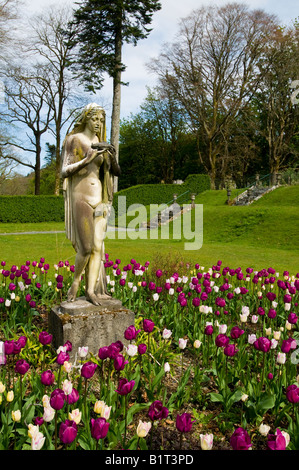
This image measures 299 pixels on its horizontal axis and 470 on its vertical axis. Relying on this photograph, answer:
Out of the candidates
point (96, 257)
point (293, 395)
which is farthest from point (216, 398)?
point (96, 257)

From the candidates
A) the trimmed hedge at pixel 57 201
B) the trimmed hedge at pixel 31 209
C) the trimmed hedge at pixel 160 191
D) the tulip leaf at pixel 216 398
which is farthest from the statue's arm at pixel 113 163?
the trimmed hedge at pixel 160 191

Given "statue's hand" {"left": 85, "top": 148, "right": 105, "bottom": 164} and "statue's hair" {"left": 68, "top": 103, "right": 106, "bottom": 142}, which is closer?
"statue's hand" {"left": 85, "top": 148, "right": 105, "bottom": 164}

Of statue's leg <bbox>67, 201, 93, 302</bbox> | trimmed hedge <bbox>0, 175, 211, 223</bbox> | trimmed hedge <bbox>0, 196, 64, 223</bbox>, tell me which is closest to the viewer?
statue's leg <bbox>67, 201, 93, 302</bbox>

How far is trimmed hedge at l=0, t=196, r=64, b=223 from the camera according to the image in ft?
87.9

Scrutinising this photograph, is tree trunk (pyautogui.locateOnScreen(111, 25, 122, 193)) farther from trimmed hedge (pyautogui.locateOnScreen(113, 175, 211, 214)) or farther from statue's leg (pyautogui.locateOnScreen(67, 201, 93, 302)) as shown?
statue's leg (pyautogui.locateOnScreen(67, 201, 93, 302))

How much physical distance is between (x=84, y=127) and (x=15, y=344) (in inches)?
101

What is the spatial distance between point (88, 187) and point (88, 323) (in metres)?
1.48

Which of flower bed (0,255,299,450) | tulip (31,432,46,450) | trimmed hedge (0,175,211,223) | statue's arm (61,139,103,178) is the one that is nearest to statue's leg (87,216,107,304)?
Answer: statue's arm (61,139,103,178)

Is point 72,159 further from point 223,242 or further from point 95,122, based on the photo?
point 223,242

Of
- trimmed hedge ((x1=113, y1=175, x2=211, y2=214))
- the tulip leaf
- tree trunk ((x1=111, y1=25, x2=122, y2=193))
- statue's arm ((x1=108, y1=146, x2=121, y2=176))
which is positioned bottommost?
the tulip leaf

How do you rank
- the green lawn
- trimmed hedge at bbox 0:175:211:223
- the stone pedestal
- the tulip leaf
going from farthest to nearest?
1. trimmed hedge at bbox 0:175:211:223
2. the green lawn
3. the stone pedestal
4. the tulip leaf

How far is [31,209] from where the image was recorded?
27.3 metres

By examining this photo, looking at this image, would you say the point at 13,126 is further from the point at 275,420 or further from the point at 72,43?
the point at 275,420

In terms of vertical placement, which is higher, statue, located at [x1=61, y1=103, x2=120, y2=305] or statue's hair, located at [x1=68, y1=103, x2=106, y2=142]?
statue's hair, located at [x1=68, y1=103, x2=106, y2=142]
